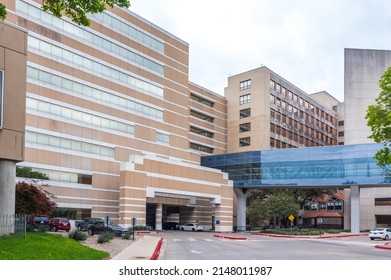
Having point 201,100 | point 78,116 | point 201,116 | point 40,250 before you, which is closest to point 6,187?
point 40,250

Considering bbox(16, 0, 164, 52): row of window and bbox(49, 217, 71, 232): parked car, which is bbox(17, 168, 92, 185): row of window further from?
bbox(16, 0, 164, 52): row of window

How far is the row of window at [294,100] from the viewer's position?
96812 millimetres

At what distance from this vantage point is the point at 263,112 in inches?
3674

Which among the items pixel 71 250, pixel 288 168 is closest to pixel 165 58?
pixel 288 168

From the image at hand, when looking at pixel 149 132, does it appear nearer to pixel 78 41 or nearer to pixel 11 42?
pixel 78 41

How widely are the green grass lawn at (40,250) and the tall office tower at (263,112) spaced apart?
7155cm

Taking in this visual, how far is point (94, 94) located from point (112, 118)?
162 inches

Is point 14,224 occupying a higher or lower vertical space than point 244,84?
lower

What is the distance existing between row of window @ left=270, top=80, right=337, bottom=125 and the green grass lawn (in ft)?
248

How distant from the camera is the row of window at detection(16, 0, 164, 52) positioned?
181 feet

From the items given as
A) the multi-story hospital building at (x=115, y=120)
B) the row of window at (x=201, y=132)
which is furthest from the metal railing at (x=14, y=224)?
the row of window at (x=201, y=132)

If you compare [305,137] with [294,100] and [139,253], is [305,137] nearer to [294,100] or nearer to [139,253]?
[294,100]

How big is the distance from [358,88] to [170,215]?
135ft

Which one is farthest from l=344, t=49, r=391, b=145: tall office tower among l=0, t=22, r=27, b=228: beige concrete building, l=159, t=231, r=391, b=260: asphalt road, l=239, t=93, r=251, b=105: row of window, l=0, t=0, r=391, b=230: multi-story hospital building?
l=0, t=22, r=27, b=228: beige concrete building
